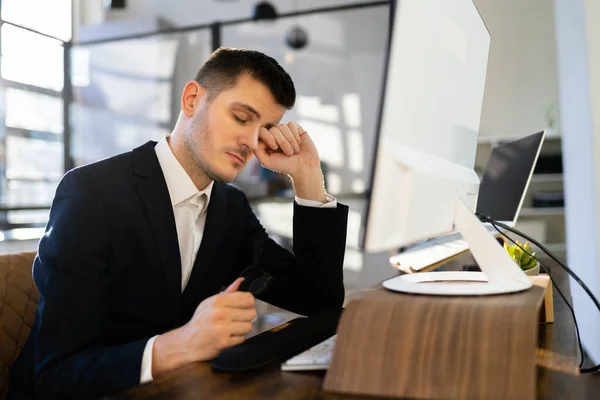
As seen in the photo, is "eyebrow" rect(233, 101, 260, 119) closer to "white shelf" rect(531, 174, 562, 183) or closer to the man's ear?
the man's ear

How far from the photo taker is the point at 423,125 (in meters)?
0.70

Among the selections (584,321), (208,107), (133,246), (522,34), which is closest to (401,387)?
(133,246)

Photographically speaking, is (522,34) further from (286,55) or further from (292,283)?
Result: (292,283)

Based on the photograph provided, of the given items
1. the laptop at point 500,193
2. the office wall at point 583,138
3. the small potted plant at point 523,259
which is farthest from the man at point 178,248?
the office wall at point 583,138

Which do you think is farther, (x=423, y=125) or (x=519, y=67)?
(x=519, y=67)

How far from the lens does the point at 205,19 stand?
6.27 m

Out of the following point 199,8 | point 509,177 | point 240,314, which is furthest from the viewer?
point 199,8

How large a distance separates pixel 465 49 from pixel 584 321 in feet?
4.65

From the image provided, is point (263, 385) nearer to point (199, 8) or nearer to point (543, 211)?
point (543, 211)

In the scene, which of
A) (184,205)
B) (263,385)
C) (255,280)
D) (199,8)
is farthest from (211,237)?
(199,8)

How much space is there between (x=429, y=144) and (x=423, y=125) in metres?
0.04

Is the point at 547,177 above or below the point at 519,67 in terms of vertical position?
below

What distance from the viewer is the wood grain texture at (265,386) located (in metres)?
0.63

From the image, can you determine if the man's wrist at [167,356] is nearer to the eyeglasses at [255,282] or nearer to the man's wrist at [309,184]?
the eyeglasses at [255,282]
